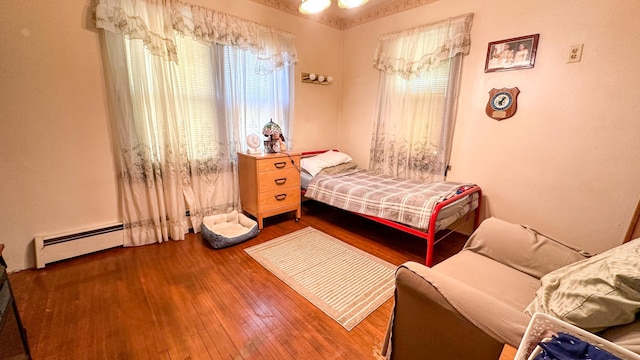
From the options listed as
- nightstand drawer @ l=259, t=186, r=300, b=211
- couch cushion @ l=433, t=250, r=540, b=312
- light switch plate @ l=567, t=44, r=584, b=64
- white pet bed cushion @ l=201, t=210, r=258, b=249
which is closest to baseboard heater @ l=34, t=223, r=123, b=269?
white pet bed cushion @ l=201, t=210, r=258, b=249

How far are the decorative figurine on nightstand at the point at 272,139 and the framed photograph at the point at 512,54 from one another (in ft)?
7.26

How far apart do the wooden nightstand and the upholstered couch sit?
1.87 metres

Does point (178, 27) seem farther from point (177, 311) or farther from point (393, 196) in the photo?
point (393, 196)

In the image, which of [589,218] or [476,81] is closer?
[589,218]

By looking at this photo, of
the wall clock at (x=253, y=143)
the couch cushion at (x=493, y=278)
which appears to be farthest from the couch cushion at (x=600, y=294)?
the wall clock at (x=253, y=143)

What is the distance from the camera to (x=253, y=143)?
2.89m

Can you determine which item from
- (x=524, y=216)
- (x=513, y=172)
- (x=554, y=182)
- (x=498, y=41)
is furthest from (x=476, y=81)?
(x=524, y=216)

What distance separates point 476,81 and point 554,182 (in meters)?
1.16

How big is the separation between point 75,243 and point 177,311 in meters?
1.35

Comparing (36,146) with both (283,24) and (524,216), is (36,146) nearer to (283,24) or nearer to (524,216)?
(283,24)

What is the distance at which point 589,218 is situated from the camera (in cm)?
206

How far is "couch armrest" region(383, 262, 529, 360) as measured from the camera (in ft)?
2.74

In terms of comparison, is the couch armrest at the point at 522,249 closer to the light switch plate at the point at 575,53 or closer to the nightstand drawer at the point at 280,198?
the light switch plate at the point at 575,53

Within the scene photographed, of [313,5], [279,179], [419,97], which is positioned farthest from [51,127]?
[419,97]
